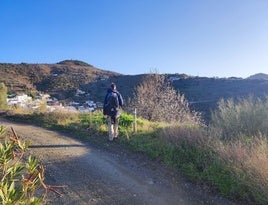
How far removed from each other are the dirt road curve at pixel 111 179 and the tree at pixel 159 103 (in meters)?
9.51

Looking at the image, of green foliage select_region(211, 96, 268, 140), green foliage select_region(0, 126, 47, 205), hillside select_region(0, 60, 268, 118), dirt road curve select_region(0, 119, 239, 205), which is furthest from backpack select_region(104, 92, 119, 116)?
hillside select_region(0, 60, 268, 118)

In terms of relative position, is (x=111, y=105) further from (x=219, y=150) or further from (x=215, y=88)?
(x=215, y=88)

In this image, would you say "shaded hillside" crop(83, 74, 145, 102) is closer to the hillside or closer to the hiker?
the hillside

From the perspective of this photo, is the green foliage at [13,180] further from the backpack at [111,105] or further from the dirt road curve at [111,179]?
the backpack at [111,105]

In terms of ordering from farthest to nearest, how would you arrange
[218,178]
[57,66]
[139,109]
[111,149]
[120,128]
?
[57,66] → [139,109] → [120,128] → [111,149] → [218,178]

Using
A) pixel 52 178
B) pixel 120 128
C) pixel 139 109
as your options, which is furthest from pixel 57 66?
pixel 52 178

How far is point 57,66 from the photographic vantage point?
245 ft

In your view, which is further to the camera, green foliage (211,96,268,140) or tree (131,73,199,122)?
tree (131,73,199,122)

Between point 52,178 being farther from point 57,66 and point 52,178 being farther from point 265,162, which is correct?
point 57,66

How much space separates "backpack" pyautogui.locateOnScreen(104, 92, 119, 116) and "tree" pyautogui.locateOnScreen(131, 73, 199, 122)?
7.74m

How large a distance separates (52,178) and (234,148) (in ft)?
14.4

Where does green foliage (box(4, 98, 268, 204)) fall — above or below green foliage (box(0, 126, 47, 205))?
below

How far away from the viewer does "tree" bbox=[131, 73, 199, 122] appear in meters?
19.2

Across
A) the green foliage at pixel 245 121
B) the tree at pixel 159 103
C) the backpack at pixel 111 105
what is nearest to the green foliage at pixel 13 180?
the green foliage at pixel 245 121
